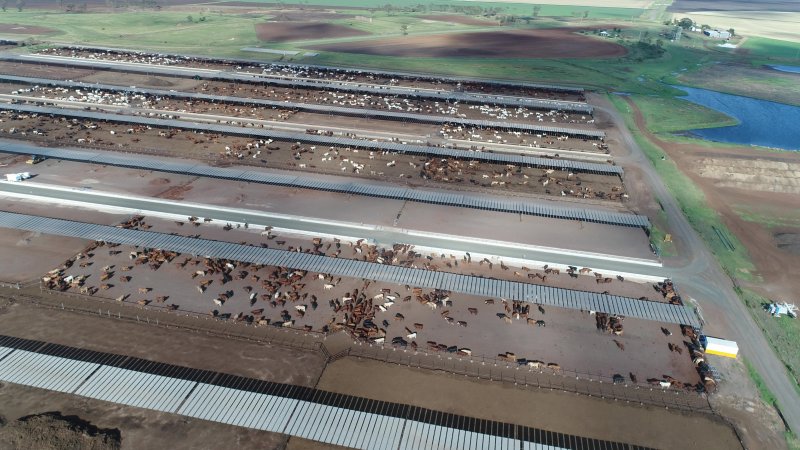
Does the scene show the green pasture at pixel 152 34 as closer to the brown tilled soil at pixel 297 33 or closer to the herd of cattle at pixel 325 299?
the brown tilled soil at pixel 297 33

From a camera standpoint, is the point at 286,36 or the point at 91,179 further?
the point at 286,36

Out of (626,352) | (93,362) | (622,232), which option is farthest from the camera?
(622,232)

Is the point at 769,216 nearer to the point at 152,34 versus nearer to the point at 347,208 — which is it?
the point at 347,208

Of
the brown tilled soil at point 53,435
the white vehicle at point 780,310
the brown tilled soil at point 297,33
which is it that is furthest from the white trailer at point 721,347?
the brown tilled soil at point 297,33

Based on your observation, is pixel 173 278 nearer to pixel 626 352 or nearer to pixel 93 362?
pixel 93 362

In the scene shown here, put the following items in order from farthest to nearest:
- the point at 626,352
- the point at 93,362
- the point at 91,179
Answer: the point at 91,179 → the point at 626,352 → the point at 93,362

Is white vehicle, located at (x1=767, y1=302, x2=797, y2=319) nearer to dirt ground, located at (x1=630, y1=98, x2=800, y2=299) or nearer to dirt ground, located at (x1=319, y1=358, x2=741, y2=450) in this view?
dirt ground, located at (x1=630, y1=98, x2=800, y2=299)

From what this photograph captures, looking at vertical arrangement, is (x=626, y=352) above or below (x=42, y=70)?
below

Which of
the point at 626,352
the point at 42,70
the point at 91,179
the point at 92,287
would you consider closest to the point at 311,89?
the point at 91,179
